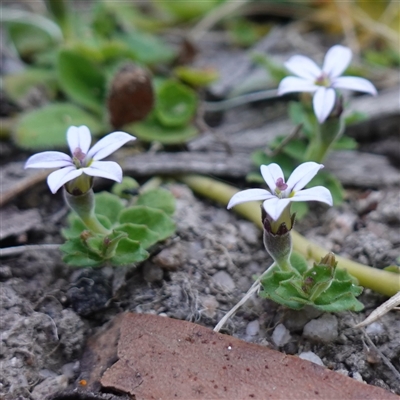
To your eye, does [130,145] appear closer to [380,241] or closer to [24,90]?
[24,90]

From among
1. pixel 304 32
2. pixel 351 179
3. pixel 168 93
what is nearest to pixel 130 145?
pixel 168 93

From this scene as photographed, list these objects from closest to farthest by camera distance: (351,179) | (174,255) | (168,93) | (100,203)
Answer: (174,255)
(100,203)
(351,179)
(168,93)

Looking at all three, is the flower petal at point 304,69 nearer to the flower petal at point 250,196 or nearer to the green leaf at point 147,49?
the flower petal at point 250,196

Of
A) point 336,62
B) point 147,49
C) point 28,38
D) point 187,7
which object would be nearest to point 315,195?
point 336,62

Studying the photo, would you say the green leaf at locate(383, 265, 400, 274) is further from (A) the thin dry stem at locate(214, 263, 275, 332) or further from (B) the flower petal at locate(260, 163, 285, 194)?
(B) the flower petal at locate(260, 163, 285, 194)

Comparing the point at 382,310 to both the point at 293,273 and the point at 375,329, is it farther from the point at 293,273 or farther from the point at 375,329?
the point at 293,273

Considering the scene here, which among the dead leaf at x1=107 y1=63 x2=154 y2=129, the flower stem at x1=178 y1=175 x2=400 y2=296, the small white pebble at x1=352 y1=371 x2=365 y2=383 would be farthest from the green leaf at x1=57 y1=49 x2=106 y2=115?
the small white pebble at x1=352 y1=371 x2=365 y2=383

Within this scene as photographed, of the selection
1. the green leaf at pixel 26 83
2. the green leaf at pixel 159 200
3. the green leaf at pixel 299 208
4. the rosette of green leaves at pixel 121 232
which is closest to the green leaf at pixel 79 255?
the rosette of green leaves at pixel 121 232
